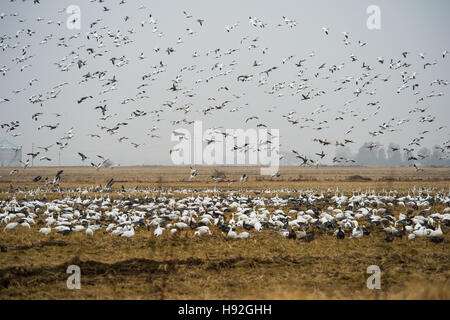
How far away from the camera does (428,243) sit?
51.1ft

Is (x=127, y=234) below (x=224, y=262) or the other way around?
the other way around

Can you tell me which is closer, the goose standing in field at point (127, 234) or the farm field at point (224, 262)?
the farm field at point (224, 262)

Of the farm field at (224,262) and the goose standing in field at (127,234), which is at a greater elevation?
the goose standing in field at (127,234)

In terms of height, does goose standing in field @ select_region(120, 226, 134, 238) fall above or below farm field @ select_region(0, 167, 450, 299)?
above

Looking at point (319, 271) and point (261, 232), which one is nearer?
point (319, 271)

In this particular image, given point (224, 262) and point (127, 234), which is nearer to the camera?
point (224, 262)

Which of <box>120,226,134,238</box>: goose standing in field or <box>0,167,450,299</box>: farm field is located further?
<box>120,226,134,238</box>: goose standing in field

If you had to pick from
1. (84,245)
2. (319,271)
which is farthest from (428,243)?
(84,245)
